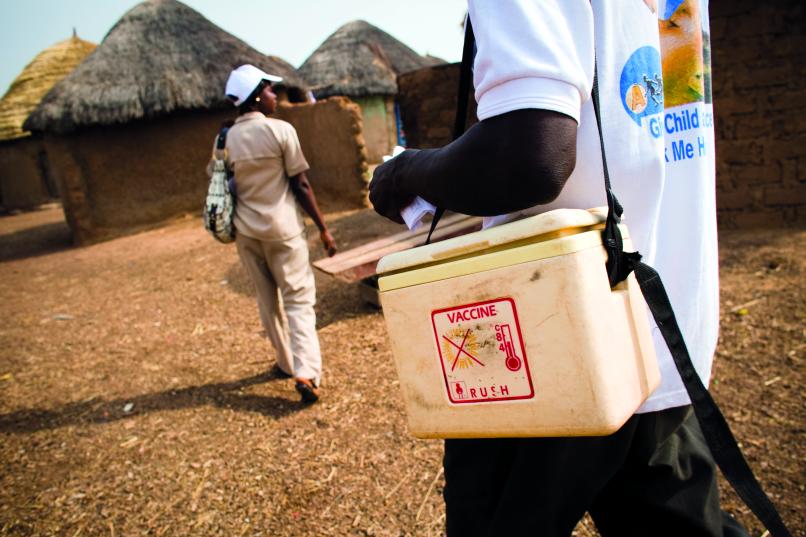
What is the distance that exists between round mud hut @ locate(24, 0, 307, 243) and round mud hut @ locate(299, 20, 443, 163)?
7.24 m

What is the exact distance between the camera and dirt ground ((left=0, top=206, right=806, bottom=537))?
2109 millimetres

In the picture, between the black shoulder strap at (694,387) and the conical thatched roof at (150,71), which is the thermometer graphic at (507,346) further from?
the conical thatched roof at (150,71)

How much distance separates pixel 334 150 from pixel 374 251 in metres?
4.11

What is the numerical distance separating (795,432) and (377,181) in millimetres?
2120

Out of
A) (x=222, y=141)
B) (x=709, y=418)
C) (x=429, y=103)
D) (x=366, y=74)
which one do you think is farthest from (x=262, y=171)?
(x=366, y=74)

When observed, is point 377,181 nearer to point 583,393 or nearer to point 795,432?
point 583,393

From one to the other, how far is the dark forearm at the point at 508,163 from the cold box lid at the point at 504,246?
40 mm

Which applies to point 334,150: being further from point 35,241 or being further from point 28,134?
point 28,134

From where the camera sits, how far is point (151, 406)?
3.11 metres

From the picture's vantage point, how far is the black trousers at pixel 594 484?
0.92 meters

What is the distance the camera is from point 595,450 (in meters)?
0.90

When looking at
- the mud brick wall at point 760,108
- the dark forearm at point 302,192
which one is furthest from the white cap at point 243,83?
the mud brick wall at point 760,108

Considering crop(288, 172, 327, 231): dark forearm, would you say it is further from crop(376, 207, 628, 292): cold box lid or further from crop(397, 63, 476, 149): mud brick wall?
crop(397, 63, 476, 149): mud brick wall

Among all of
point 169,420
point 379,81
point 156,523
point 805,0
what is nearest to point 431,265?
point 156,523
